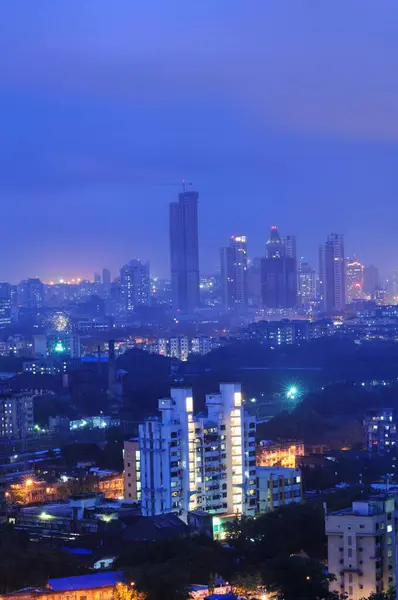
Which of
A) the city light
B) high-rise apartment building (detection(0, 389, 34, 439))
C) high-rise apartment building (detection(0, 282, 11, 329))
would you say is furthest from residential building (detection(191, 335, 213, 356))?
the city light

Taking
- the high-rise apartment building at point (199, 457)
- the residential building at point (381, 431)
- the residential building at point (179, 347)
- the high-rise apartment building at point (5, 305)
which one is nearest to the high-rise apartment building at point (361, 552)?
the high-rise apartment building at point (199, 457)

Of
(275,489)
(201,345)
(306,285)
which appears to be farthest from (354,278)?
(275,489)

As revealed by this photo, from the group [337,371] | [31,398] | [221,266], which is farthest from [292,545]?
[221,266]

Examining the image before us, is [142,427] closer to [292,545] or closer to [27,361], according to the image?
[292,545]

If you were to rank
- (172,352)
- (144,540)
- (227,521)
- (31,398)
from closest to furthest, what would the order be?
(144,540) < (227,521) < (31,398) < (172,352)

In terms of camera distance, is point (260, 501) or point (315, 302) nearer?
point (260, 501)

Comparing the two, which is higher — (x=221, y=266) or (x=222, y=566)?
(x=221, y=266)

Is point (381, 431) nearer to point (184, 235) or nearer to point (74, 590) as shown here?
point (74, 590)
